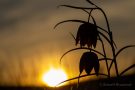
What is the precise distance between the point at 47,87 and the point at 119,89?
1.45m

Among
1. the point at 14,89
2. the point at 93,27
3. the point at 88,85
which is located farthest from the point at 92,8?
the point at 14,89

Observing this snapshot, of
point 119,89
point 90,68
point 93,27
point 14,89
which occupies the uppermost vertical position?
point 14,89

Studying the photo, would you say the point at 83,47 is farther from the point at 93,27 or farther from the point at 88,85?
the point at 88,85

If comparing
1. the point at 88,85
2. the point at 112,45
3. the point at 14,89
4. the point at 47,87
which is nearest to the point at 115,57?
the point at 112,45

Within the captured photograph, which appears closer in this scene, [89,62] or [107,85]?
[89,62]

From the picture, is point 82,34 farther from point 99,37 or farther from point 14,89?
point 14,89

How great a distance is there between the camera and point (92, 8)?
7.62 ft

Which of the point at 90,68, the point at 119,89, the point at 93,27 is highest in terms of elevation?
the point at 93,27

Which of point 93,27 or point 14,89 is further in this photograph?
point 14,89

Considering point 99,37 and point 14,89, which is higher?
point 14,89

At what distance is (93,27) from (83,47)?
0.13m

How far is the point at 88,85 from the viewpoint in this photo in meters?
3.42

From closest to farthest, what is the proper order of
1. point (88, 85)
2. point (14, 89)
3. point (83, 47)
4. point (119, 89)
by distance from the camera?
1. point (119, 89)
2. point (83, 47)
3. point (88, 85)
4. point (14, 89)

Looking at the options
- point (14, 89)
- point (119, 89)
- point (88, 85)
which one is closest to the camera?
point (119, 89)
